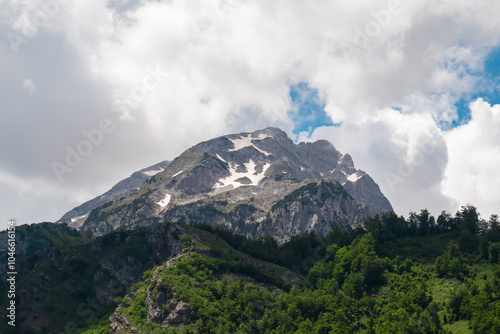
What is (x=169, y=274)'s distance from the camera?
18862 centimetres

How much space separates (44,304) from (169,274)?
5356 cm

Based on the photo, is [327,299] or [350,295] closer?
[327,299]

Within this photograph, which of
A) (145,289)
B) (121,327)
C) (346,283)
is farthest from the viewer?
(145,289)

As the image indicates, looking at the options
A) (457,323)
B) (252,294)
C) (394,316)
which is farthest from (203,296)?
(457,323)

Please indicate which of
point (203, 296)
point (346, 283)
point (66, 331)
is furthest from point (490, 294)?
point (66, 331)

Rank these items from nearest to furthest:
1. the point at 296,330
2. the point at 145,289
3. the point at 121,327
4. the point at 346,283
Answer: the point at 296,330 → the point at 121,327 → the point at 346,283 → the point at 145,289

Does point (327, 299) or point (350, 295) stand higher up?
point (350, 295)

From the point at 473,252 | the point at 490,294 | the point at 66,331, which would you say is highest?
the point at 473,252

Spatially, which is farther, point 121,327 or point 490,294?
point 121,327

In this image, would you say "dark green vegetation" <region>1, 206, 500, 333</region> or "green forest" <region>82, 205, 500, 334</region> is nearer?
"green forest" <region>82, 205, 500, 334</region>

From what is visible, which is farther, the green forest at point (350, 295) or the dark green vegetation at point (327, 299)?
the dark green vegetation at point (327, 299)

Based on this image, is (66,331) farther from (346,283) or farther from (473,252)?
(473,252)

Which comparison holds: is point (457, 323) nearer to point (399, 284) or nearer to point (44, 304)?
point (399, 284)

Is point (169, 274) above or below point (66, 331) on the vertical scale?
above
